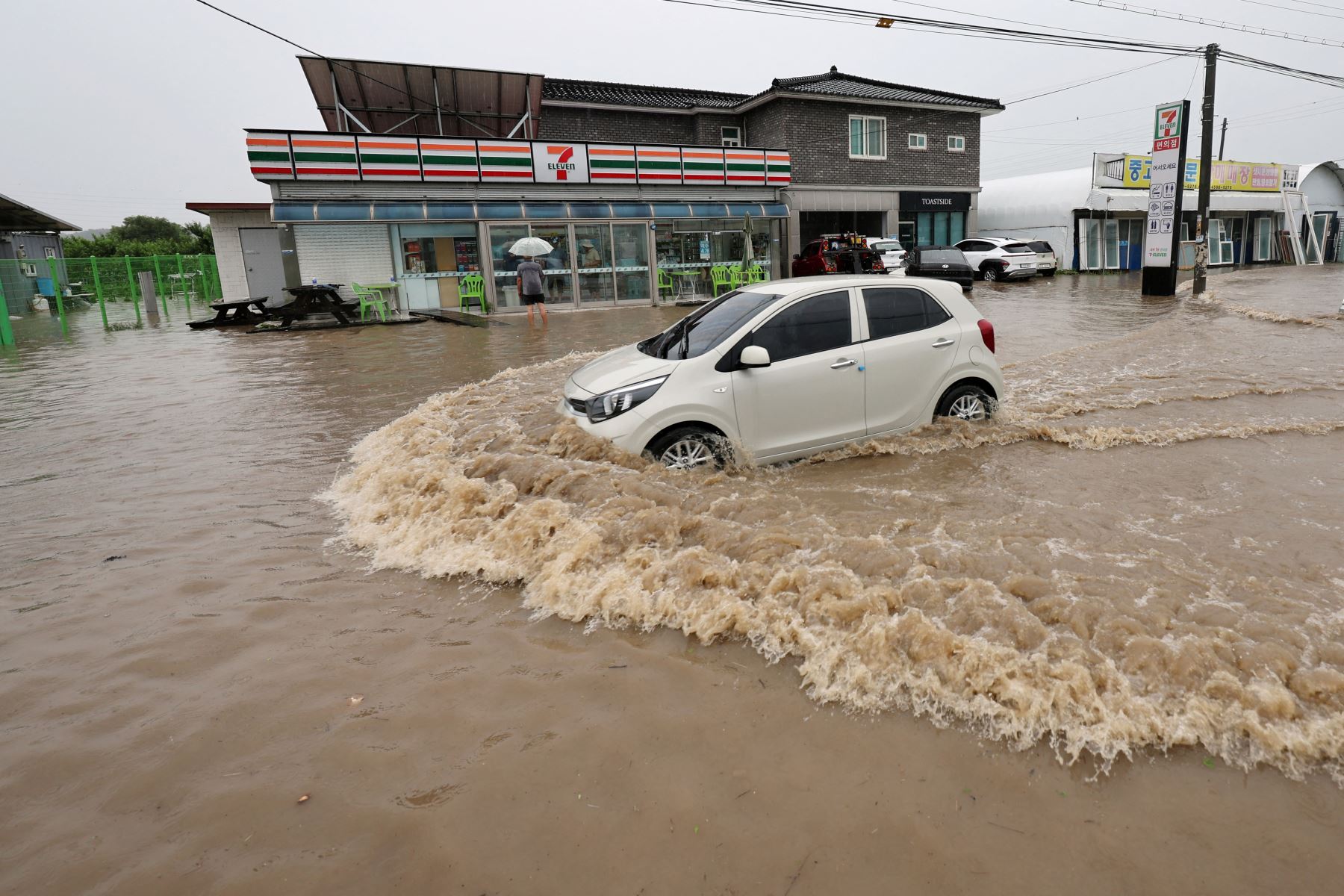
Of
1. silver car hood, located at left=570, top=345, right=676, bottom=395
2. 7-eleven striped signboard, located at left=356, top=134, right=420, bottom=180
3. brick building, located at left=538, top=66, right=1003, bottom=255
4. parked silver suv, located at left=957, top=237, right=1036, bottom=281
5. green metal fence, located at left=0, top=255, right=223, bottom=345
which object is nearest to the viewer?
silver car hood, located at left=570, top=345, right=676, bottom=395

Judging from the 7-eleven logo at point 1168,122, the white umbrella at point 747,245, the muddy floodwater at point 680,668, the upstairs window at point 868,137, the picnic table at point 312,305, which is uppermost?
the upstairs window at point 868,137

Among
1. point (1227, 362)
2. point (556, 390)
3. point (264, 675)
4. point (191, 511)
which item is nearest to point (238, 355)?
point (556, 390)

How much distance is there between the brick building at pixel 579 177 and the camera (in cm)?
1944

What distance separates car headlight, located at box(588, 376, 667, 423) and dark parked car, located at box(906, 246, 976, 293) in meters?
19.6

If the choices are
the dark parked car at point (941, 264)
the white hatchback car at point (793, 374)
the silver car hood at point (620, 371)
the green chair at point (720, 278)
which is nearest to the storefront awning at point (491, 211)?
the green chair at point (720, 278)

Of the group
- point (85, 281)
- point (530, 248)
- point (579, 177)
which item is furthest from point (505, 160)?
point (85, 281)

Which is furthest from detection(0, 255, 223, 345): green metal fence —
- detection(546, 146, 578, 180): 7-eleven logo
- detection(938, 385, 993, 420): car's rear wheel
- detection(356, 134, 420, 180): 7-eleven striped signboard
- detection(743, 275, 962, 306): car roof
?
detection(938, 385, 993, 420): car's rear wheel

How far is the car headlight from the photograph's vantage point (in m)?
5.51

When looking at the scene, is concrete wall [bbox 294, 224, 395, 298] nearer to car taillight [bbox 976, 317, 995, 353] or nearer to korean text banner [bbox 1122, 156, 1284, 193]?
car taillight [bbox 976, 317, 995, 353]

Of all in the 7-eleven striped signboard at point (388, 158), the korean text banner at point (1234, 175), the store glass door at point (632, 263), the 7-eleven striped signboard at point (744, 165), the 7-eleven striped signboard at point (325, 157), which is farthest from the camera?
the korean text banner at point (1234, 175)

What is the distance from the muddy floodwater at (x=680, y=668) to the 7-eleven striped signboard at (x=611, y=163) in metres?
16.5

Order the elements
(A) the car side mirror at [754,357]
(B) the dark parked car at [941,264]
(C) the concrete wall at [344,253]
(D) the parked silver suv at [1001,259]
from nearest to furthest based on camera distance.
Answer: (A) the car side mirror at [754,357]
(C) the concrete wall at [344,253]
(B) the dark parked car at [941,264]
(D) the parked silver suv at [1001,259]

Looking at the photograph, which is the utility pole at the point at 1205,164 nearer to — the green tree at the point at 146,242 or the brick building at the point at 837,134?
the brick building at the point at 837,134

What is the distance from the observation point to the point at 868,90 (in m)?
27.7
